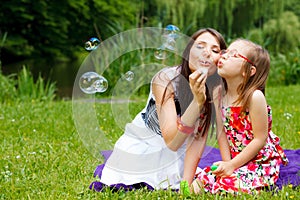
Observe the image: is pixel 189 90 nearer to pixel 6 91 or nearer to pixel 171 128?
pixel 171 128

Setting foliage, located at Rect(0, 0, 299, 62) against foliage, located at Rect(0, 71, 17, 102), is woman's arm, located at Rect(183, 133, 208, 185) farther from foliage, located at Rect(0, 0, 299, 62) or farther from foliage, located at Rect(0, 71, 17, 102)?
foliage, located at Rect(0, 0, 299, 62)

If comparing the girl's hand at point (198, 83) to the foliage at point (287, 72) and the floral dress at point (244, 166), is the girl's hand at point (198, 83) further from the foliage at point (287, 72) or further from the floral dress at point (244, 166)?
the foliage at point (287, 72)

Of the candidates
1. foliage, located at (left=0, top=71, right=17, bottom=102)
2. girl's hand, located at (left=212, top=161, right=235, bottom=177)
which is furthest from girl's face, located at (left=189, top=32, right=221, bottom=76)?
foliage, located at (left=0, top=71, right=17, bottom=102)

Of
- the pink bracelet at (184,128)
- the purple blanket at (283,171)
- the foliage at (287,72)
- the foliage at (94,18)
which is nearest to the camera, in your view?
the pink bracelet at (184,128)

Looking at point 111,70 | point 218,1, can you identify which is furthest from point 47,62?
point 111,70

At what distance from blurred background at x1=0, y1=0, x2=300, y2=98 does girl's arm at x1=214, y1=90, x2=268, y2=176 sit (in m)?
9.24

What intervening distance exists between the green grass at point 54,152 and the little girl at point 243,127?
5.6 inches

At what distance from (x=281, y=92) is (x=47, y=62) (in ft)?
35.7

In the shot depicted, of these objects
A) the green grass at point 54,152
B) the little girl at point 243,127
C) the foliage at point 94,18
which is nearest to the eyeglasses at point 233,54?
the little girl at point 243,127

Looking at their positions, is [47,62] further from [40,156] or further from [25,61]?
[40,156]

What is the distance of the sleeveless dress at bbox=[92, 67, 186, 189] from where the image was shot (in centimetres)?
262

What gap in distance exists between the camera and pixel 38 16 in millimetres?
15055

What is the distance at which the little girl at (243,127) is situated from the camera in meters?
2.48

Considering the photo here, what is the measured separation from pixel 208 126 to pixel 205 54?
381 millimetres
